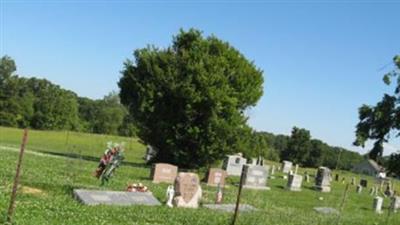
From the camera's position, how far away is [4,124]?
10419 centimetres

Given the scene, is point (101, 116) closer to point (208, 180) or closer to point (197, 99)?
point (197, 99)

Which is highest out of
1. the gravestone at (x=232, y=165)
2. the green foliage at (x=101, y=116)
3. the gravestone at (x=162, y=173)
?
the green foliage at (x=101, y=116)

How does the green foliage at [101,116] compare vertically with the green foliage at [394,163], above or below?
above

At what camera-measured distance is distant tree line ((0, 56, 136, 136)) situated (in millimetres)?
105500

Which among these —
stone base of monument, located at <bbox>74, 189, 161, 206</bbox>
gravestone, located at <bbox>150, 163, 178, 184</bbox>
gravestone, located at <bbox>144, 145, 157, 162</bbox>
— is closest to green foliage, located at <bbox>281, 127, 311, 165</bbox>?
gravestone, located at <bbox>144, 145, 157, 162</bbox>

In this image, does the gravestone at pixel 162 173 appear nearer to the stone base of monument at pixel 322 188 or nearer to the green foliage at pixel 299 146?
the stone base of monument at pixel 322 188

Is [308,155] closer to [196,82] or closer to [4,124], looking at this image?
[4,124]

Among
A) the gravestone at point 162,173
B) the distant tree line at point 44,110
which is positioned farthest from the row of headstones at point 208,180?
the distant tree line at point 44,110

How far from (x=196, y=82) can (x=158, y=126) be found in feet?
13.8

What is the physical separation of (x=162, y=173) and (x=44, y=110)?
270 ft

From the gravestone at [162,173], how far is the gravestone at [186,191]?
348 inches

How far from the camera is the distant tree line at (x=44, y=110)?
10550 centimetres

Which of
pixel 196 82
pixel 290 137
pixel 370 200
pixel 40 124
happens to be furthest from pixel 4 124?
pixel 370 200

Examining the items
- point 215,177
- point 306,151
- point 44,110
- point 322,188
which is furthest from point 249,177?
point 306,151
